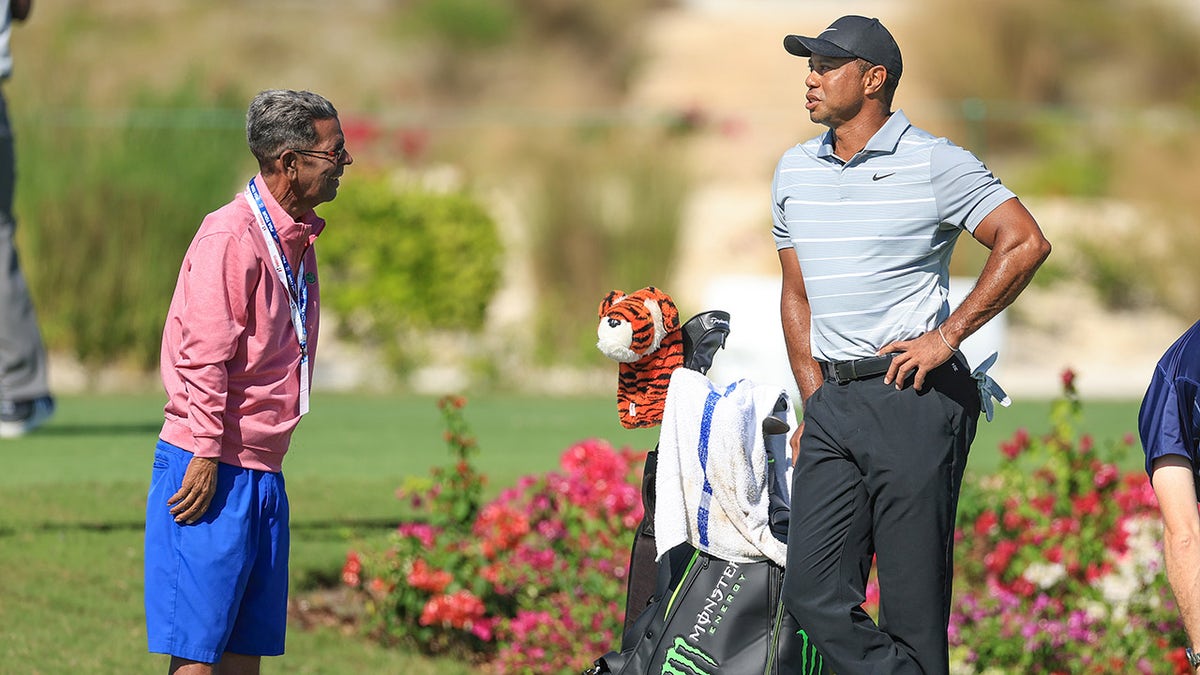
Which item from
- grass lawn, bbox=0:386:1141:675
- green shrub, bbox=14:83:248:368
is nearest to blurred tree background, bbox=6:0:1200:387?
green shrub, bbox=14:83:248:368

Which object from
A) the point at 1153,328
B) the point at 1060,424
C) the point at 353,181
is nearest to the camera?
the point at 1060,424

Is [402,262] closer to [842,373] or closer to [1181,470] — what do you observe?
[842,373]

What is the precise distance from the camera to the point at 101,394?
12250 mm

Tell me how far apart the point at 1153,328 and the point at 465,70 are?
65.4 feet

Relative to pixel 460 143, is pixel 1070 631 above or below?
below

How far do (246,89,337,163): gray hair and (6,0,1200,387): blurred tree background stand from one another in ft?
30.9

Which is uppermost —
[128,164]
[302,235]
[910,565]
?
[128,164]

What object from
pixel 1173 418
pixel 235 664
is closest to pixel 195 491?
pixel 235 664

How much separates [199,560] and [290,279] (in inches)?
26.6

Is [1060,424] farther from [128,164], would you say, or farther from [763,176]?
[763,176]

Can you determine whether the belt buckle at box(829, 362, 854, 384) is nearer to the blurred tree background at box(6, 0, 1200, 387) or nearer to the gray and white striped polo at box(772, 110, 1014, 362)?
the gray and white striped polo at box(772, 110, 1014, 362)

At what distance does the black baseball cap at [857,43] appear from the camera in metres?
4.39

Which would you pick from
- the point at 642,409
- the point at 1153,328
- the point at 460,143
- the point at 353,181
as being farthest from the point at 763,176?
the point at 642,409

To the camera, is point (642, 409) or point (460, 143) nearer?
point (642, 409)
